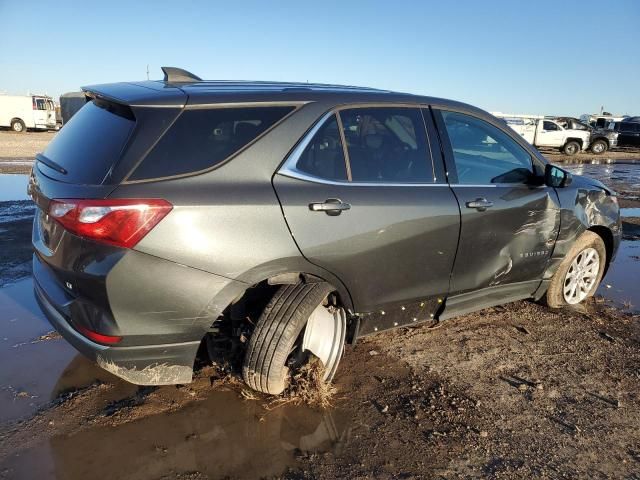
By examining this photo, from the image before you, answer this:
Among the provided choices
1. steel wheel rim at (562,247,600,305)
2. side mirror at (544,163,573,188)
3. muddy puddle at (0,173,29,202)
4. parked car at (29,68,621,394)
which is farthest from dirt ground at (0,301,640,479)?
muddy puddle at (0,173,29,202)

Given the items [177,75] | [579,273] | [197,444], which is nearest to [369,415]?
[197,444]

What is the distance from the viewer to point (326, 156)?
2838 millimetres

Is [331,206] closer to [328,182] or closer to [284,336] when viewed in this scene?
[328,182]

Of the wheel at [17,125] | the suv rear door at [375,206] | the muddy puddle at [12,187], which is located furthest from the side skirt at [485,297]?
the wheel at [17,125]

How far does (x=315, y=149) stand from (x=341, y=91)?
518mm

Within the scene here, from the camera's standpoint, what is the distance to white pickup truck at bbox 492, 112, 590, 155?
23.9m

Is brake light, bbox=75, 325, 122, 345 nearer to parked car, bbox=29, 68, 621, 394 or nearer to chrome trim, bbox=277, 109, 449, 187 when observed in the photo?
parked car, bbox=29, 68, 621, 394

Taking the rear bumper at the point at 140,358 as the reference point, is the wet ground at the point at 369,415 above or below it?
below

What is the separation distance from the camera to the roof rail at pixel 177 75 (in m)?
3.10

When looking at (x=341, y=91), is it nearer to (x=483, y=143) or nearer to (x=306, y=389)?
(x=483, y=143)

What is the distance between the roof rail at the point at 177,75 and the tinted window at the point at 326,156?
0.98m

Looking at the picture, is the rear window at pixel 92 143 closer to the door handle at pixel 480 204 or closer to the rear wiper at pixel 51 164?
the rear wiper at pixel 51 164

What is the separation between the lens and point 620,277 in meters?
5.44

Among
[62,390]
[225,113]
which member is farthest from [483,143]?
[62,390]
